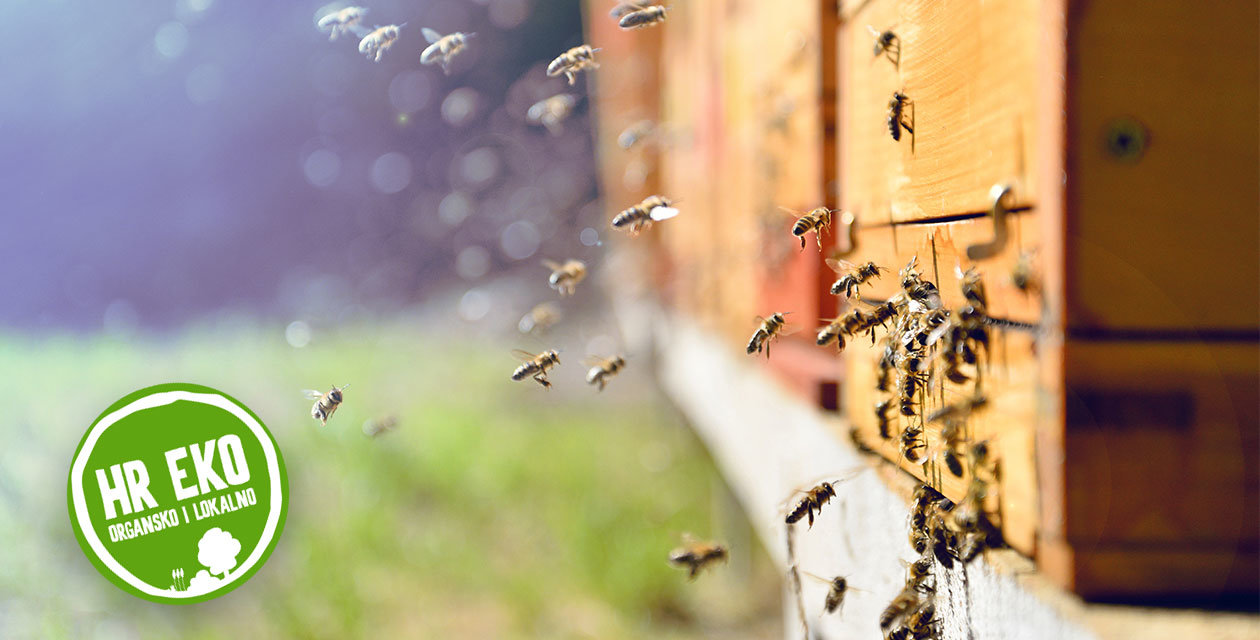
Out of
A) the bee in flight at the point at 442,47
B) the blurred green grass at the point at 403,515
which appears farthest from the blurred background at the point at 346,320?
the bee in flight at the point at 442,47

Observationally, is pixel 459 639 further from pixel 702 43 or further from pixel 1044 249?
pixel 1044 249

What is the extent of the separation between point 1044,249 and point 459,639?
12.6ft

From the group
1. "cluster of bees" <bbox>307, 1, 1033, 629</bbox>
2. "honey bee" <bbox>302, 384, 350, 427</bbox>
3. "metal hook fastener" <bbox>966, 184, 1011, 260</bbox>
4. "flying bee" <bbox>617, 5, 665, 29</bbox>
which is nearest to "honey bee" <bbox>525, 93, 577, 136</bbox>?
"flying bee" <bbox>617, 5, 665, 29</bbox>

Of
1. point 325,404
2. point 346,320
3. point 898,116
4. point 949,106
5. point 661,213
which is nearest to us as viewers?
point 949,106

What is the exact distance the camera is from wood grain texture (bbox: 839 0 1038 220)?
107 cm

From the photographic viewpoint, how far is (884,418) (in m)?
1.51

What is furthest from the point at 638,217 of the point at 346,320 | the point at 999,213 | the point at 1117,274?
the point at 346,320

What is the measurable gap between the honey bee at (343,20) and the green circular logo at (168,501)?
3.28ft

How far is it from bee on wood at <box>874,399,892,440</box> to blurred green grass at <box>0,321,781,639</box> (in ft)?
10.5

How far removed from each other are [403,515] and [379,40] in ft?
12.4

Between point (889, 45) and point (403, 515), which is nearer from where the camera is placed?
point (889, 45)

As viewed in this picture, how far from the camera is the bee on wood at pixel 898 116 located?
4.46 feet

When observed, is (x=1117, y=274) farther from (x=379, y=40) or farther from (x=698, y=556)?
(x=379, y=40)

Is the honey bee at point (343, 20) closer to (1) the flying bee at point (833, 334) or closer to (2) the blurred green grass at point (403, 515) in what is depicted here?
(1) the flying bee at point (833, 334)
